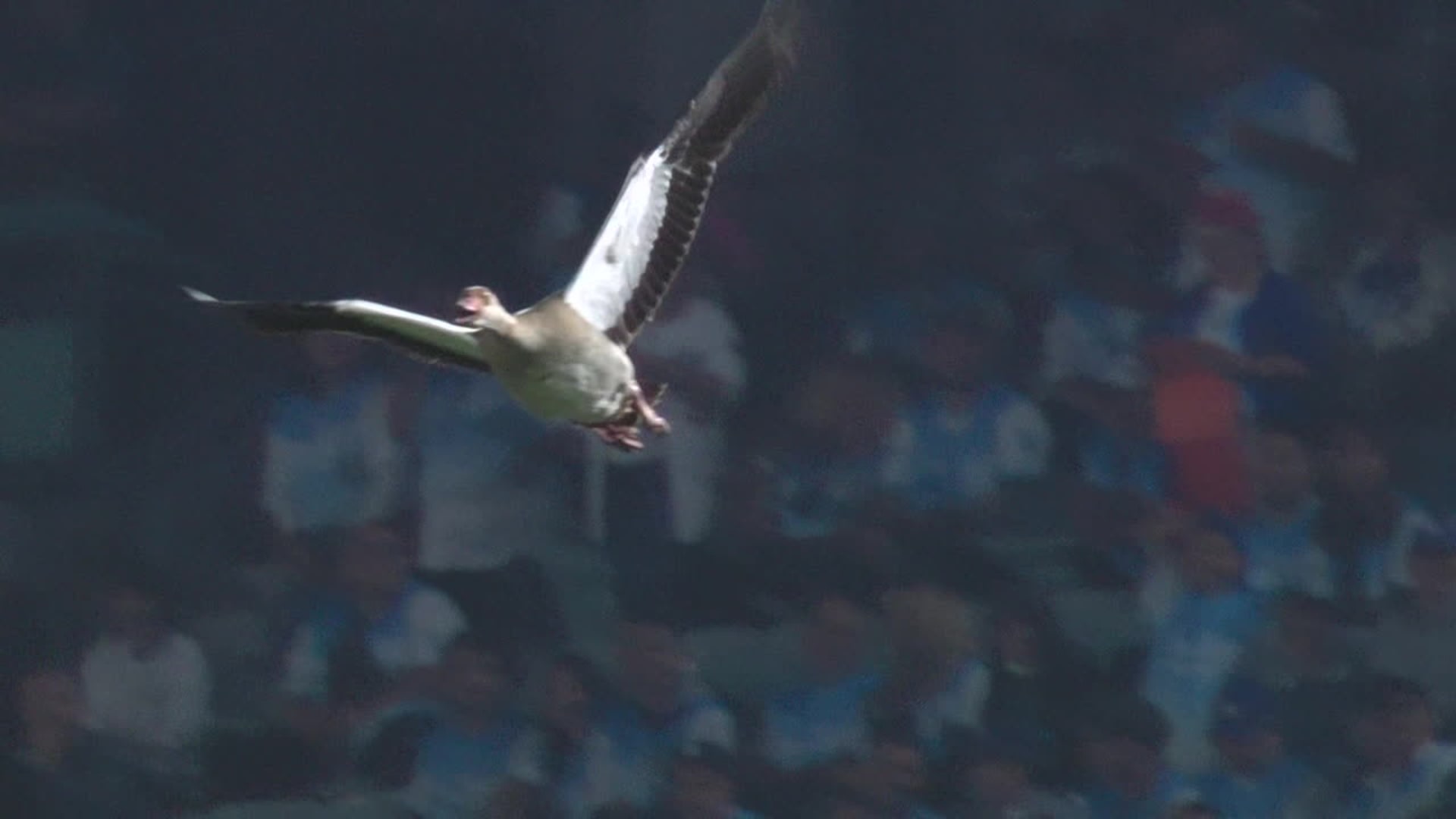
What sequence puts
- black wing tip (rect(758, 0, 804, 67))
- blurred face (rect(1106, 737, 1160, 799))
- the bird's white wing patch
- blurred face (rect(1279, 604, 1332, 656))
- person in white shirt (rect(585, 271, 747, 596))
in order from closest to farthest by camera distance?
black wing tip (rect(758, 0, 804, 67))
the bird's white wing patch
person in white shirt (rect(585, 271, 747, 596))
blurred face (rect(1106, 737, 1160, 799))
blurred face (rect(1279, 604, 1332, 656))

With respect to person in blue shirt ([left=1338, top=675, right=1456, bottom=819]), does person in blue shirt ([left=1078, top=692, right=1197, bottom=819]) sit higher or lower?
lower

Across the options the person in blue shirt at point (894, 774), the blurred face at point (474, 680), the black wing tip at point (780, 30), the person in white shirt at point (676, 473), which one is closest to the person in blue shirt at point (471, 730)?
Result: the blurred face at point (474, 680)

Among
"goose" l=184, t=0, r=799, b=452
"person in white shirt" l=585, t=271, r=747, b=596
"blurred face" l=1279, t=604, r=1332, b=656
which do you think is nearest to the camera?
"goose" l=184, t=0, r=799, b=452

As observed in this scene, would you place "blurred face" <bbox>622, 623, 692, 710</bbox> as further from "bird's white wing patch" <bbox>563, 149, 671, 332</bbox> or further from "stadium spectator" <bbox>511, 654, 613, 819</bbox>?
"bird's white wing patch" <bbox>563, 149, 671, 332</bbox>

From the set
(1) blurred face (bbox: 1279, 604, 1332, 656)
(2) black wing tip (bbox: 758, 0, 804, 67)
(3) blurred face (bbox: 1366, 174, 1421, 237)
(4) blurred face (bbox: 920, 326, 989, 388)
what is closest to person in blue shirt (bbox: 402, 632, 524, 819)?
(4) blurred face (bbox: 920, 326, 989, 388)

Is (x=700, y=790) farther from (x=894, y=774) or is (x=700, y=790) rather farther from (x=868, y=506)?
(x=868, y=506)

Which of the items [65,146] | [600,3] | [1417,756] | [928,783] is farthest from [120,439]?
[1417,756]

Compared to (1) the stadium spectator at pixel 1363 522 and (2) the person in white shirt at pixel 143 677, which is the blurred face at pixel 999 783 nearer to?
(1) the stadium spectator at pixel 1363 522

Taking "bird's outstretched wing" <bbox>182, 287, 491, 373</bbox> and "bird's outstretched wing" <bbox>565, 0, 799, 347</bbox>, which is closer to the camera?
"bird's outstretched wing" <bbox>182, 287, 491, 373</bbox>
